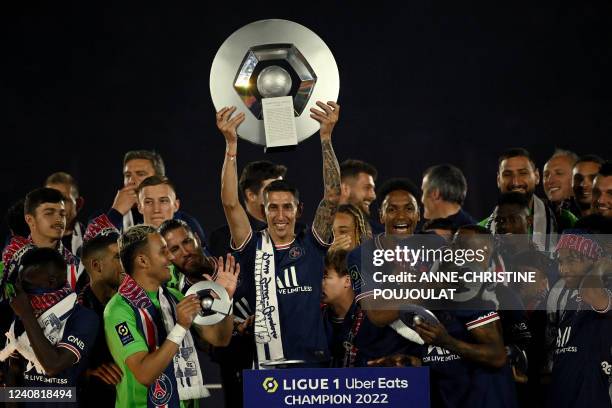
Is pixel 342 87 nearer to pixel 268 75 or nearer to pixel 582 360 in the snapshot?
pixel 268 75

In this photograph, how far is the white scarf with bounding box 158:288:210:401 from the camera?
4.25 metres

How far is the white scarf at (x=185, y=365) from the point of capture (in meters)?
4.25

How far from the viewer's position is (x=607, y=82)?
22.2 feet

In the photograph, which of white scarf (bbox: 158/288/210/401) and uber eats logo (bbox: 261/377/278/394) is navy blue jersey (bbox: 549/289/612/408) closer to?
uber eats logo (bbox: 261/377/278/394)

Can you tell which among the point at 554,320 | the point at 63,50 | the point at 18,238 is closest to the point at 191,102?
the point at 63,50

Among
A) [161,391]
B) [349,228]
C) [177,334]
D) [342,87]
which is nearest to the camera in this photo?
[177,334]

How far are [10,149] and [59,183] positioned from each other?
91 cm

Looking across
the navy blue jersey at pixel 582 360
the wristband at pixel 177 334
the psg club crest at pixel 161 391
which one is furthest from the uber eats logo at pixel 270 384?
the navy blue jersey at pixel 582 360

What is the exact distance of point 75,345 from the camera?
14.0 ft

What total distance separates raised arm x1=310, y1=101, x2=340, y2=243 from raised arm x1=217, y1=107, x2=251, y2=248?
32 centimetres

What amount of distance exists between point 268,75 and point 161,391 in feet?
4.83

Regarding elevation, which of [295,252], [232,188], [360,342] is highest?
[232,188]

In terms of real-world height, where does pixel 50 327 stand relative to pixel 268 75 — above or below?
below

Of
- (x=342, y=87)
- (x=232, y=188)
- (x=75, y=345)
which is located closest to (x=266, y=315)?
(x=232, y=188)
